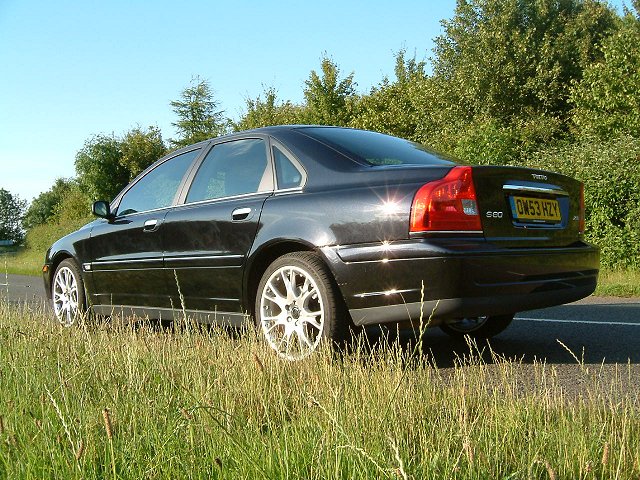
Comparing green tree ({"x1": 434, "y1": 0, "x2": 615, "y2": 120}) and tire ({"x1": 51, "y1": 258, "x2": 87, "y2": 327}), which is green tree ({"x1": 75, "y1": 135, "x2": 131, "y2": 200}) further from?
tire ({"x1": 51, "y1": 258, "x2": 87, "y2": 327})

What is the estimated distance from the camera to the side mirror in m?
6.34

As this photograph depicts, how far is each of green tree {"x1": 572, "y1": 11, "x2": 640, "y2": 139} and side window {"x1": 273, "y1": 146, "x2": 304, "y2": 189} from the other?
20.8 m

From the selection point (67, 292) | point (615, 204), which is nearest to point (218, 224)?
point (67, 292)

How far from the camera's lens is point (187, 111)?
145ft

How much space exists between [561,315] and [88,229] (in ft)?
16.2

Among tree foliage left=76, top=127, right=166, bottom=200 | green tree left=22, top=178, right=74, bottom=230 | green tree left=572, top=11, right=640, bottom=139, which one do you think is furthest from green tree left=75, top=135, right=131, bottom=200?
green tree left=22, top=178, right=74, bottom=230

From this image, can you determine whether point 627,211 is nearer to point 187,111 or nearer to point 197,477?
point 197,477

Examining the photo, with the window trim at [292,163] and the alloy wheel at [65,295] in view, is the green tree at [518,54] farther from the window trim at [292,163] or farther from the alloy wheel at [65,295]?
the window trim at [292,163]

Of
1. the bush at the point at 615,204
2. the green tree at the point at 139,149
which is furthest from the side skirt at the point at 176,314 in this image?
the green tree at the point at 139,149

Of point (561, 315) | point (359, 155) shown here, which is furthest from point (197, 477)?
point (561, 315)

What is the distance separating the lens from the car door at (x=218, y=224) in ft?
16.1

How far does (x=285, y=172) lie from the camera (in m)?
4.88

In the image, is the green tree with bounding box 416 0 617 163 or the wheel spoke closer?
the wheel spoke

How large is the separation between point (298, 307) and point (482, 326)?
185cm
